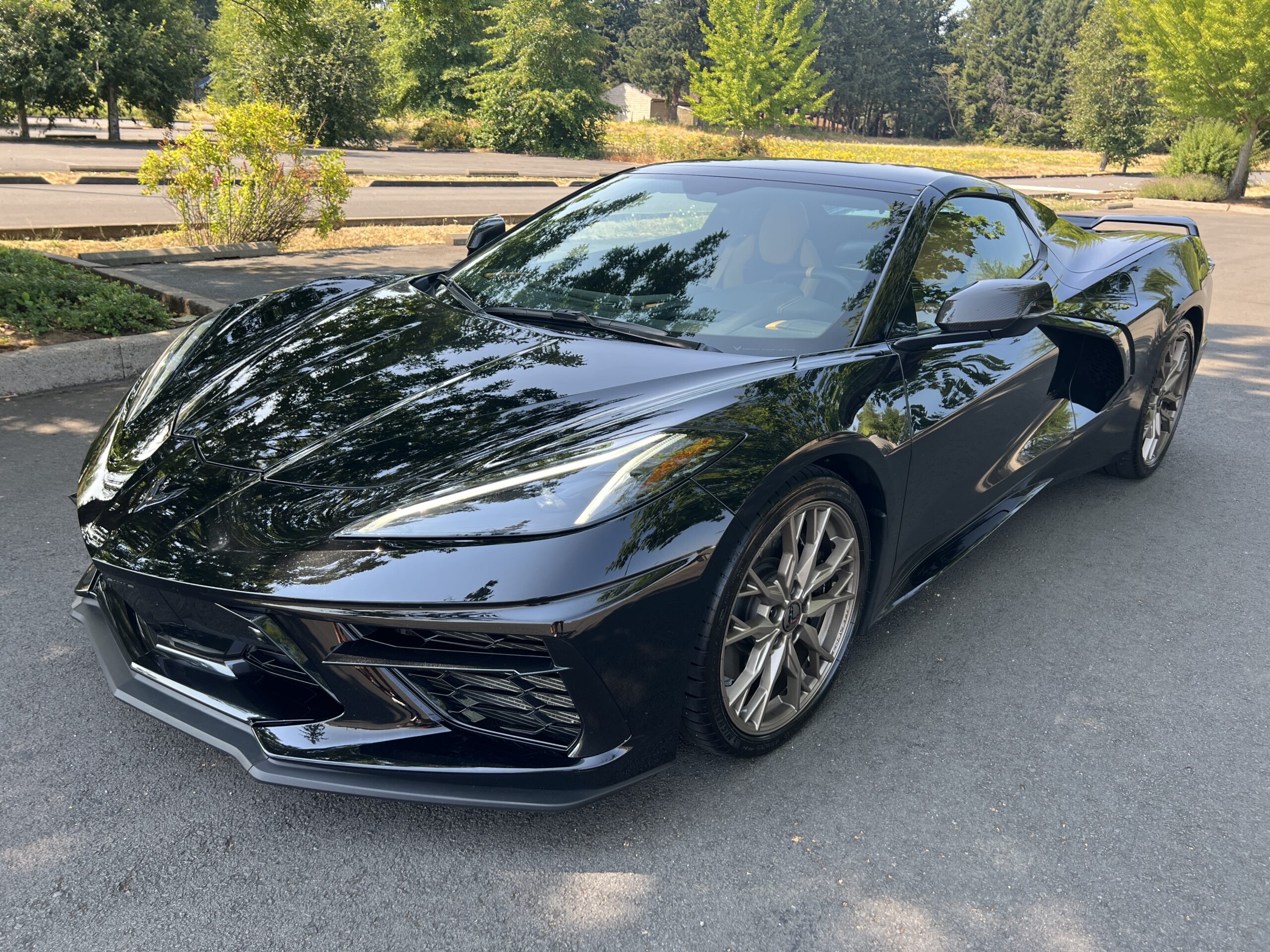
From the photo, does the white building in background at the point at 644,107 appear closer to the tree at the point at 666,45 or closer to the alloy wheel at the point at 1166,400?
the tree at the point at 666,45

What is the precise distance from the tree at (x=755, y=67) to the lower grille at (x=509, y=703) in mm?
46490

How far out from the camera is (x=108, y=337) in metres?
5.78

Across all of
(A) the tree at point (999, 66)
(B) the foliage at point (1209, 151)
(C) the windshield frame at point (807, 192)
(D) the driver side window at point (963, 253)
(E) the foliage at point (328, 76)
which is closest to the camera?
(C) the windshield frame at point (807, 192)

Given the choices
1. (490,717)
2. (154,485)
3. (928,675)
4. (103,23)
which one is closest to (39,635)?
(154,485)

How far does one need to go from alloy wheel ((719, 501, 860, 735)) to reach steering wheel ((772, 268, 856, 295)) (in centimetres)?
77

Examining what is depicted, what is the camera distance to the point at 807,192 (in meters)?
3.25

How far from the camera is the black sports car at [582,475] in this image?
1978 millimetres

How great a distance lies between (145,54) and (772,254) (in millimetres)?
29126

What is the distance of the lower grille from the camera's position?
6.52 ft

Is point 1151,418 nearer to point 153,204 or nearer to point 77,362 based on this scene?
point 77,362

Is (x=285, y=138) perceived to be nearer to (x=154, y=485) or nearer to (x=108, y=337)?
(x=108, y=337)

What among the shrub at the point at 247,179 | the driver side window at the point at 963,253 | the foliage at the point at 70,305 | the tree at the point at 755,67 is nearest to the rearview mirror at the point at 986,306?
the driver side window at the point at 963,253

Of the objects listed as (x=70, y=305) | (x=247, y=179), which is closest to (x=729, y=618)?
(x=70, y=305)

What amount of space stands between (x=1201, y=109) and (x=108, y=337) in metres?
28.7
